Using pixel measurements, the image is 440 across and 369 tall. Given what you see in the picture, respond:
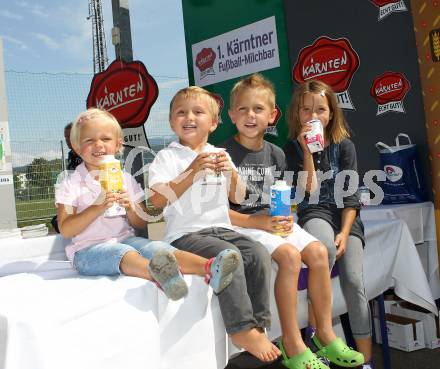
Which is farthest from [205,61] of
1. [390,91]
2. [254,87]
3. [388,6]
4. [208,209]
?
[208,209]

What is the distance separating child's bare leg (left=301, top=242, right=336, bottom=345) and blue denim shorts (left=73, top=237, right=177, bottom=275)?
609 mm

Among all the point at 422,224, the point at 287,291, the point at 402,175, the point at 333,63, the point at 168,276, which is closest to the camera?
the point at 168,276

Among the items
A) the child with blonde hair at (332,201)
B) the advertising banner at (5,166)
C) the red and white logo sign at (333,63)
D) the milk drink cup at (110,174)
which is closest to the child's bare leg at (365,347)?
the child with blonde hair at (332,201)

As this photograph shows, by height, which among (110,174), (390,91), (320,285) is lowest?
(320,285)

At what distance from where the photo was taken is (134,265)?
1.65 m

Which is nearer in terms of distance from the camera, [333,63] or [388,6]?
[388,6]

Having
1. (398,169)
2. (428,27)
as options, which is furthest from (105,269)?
(428,27)

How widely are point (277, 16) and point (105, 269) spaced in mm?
3864

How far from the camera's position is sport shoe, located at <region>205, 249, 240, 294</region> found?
5.09 ft

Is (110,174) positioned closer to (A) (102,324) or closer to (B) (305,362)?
(A) (102,324)

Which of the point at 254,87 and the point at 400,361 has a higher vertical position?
the point at 254,87

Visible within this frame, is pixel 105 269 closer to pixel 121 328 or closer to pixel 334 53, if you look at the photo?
pixel 121 328

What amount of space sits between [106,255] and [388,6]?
10.6 feet

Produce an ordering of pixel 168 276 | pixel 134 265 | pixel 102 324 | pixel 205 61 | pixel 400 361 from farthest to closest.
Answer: pixel 205 61 → pixel 400 361 → pixel 134 265 → pixel 168 276 → pixel 102 324
